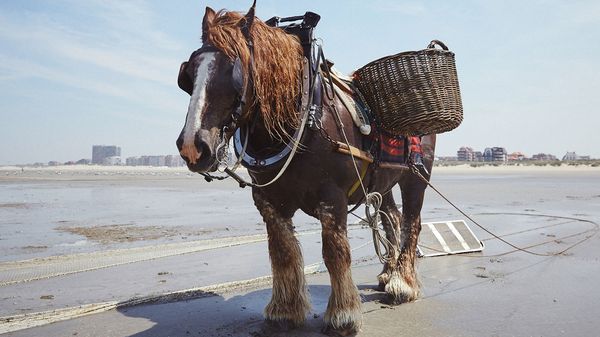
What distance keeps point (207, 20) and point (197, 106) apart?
0.70 meters

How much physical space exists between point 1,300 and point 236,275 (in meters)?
2.37

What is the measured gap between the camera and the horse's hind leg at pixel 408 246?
15.4 ft

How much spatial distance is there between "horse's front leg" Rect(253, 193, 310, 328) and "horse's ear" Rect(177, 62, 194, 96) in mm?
1086

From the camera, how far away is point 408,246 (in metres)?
5.07

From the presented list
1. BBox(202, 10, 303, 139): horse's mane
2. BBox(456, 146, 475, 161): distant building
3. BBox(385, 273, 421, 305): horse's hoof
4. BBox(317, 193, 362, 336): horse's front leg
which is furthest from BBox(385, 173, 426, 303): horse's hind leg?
BBox(456, 146, 475, 161): distant building

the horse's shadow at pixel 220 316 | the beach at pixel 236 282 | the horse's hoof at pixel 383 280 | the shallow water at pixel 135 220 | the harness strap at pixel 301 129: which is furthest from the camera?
the shallow water at pixel 135 220

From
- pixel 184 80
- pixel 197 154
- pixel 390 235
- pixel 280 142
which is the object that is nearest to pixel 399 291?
pixel 390 235

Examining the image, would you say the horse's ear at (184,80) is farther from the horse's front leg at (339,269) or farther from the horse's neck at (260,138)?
the horse's front leg at (339,269)

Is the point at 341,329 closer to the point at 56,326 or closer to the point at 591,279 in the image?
the point at 56,326

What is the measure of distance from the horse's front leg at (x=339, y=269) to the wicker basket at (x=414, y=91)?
941 mm

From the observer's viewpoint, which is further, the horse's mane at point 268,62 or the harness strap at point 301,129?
the harness strap at point 301,129

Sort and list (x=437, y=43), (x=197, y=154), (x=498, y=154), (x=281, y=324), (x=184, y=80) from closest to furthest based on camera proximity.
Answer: (x=197, y=154), (x=184, y=80), (x=281, y=324), (x=437, y=43), (x=498, y=154)

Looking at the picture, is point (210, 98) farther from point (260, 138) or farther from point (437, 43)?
point (437, 43)

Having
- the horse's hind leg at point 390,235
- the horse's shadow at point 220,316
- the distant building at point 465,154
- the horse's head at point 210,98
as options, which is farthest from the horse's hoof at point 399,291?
the distant building at point 465,154
